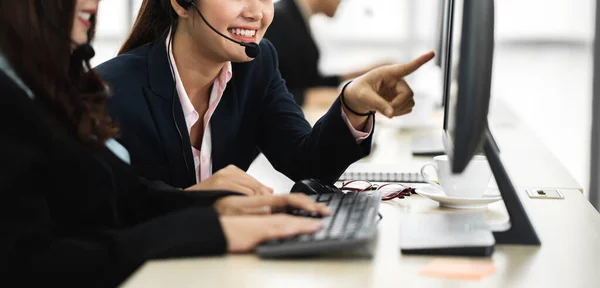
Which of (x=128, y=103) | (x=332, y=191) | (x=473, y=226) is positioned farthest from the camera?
(x=128, y=103)

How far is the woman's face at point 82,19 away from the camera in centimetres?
116

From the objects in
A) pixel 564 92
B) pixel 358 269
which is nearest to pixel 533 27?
pixel 564 92

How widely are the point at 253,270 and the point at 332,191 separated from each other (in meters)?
0.47

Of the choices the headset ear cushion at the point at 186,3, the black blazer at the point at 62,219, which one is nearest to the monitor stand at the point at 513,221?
the black blazer at the point at 62,219

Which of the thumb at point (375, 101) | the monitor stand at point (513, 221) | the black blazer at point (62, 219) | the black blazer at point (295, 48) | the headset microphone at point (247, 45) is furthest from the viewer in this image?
the black blazer at point (295, 48)

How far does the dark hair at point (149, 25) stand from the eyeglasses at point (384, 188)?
53cm

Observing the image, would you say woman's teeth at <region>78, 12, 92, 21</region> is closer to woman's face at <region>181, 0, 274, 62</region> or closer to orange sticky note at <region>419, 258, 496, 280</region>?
woman's face at <region>181, 0, 274, 62</region>

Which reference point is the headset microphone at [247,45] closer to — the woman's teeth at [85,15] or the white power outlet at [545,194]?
the woman's teeth at [85,15]

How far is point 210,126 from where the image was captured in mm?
1714

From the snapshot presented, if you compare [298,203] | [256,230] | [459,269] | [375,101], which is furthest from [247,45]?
[459,269]

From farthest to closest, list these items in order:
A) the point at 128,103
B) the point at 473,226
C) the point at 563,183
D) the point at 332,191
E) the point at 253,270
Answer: the point at 563,183 → the point at 128,103 → the point at 332,191 → the point at 473,226 → the point at 253,270

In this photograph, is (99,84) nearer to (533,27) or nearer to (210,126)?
(210,126)

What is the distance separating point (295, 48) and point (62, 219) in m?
2.40

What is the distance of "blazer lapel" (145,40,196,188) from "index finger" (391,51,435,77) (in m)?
0.46
